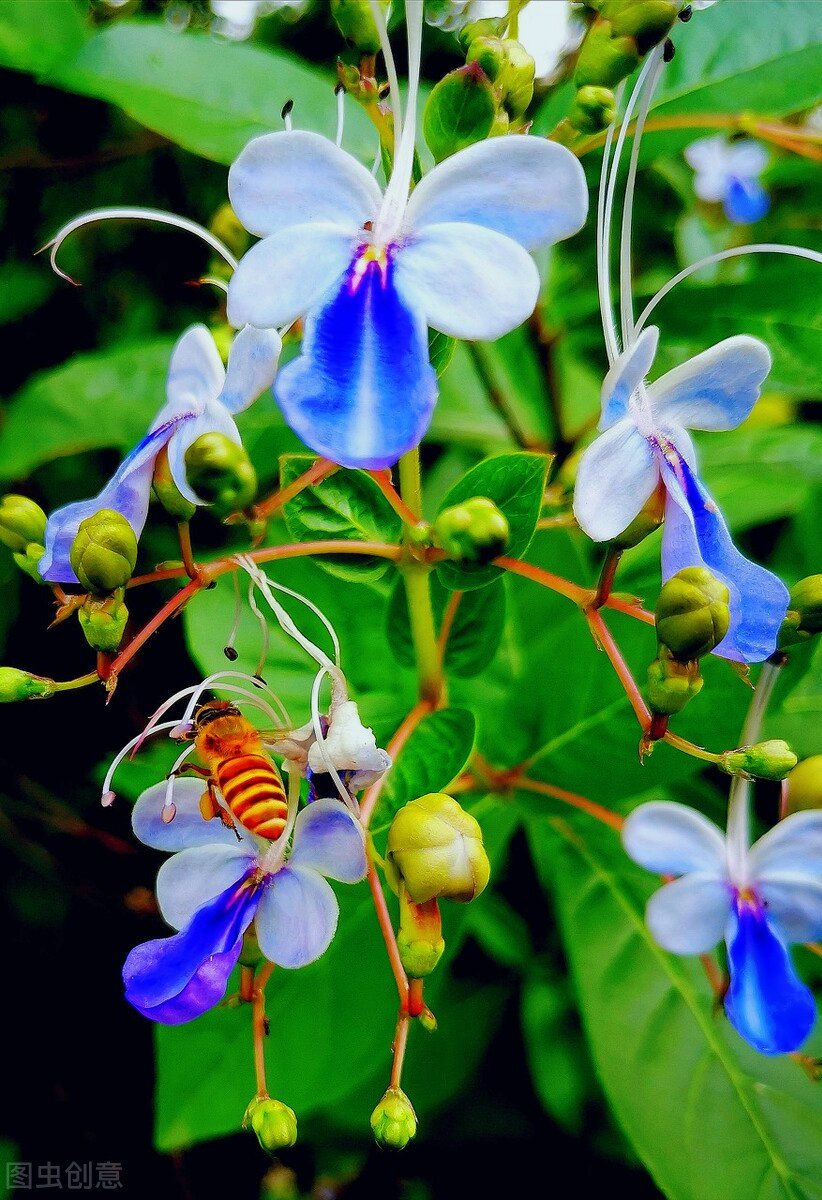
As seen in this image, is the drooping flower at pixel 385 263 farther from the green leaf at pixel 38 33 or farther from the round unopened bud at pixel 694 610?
the green leaf at pixel 38 33

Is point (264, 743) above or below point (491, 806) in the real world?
above

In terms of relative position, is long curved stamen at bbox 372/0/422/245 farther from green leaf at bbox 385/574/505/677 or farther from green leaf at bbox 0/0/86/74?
green leaf at bbox 0/0/86/74

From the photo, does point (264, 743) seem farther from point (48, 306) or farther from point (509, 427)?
point (48, 306)

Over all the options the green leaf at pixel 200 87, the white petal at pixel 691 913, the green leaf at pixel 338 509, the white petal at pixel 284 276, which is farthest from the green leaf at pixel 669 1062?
the green leaf at pixel 200 87

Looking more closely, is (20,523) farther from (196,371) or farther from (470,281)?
(470,281)

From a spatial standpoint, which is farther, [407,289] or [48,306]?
[48,306]

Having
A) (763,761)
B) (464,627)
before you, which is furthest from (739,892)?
(464,627)

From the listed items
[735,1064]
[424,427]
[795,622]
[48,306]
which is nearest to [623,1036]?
[735,1064]
